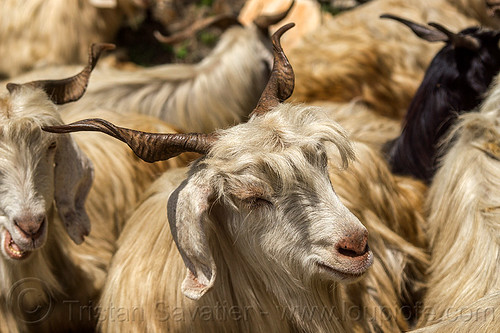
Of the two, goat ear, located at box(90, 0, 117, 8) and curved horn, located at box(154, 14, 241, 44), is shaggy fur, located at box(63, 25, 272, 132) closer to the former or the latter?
curved horn, located at box(154, 14, 241, 44)

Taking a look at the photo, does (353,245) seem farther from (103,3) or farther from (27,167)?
(103,3)

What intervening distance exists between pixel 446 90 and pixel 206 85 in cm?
211

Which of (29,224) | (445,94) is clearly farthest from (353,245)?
(445,94)

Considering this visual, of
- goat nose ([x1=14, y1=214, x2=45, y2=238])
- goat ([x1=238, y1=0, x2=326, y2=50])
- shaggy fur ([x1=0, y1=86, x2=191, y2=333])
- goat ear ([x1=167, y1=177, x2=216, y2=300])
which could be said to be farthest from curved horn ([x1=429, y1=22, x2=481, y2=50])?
goat ([x1=238, y1=0, x2=326, y2=50])

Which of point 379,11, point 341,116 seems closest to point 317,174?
point 341,116

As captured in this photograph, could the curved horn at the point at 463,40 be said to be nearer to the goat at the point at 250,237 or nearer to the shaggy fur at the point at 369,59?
the goat at the point at 250,237

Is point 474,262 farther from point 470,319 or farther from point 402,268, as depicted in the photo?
point 470,319

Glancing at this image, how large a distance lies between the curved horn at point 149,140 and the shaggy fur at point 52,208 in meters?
0.42

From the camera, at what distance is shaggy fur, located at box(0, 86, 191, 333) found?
3.23 metres

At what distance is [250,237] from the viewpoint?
2.94m

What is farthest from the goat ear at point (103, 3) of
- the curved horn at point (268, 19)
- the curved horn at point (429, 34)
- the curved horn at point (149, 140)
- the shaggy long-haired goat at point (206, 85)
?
the curved horn at point (149, 140)

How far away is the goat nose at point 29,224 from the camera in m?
3.17

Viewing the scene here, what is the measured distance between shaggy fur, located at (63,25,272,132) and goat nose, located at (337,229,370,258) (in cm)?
290

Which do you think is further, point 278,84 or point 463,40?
point 463,40
